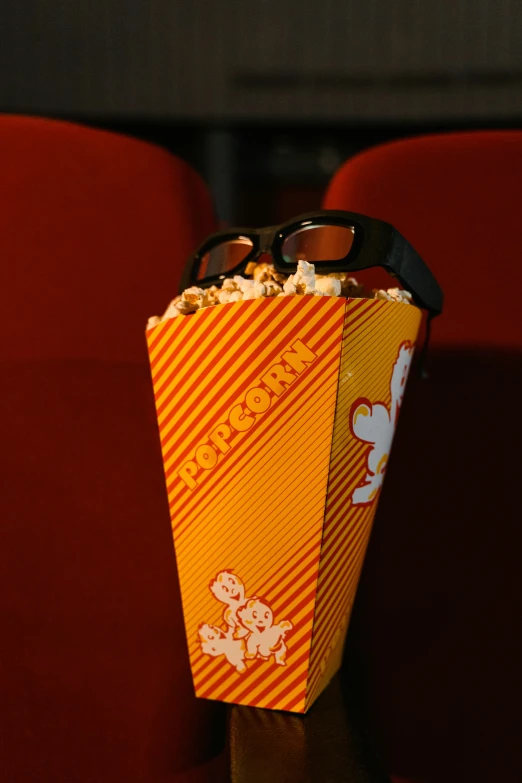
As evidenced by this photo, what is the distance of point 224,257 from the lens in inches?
17.4

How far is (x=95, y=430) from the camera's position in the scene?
58 cm

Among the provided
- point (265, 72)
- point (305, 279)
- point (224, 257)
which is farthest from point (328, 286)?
point (265, 72)

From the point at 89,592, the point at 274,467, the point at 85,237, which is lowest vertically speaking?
the point at 89,592

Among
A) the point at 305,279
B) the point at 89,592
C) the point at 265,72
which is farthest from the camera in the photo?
the point at 265,72

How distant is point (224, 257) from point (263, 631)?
29cm

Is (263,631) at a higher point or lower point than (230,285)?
lower

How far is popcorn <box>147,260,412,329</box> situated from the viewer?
344 mm

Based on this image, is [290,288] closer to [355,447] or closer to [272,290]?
[272,290]

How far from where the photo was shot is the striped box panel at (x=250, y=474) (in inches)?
13.2

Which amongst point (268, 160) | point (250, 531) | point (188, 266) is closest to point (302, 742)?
point (250, 531)

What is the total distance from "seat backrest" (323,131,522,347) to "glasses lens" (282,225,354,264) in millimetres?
242

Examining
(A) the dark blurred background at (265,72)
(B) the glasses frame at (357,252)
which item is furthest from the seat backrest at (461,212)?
(A) the dark blurred background at (265,72)

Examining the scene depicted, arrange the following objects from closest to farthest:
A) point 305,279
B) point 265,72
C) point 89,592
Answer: point 305,279 → point 89,592 → point 265,72

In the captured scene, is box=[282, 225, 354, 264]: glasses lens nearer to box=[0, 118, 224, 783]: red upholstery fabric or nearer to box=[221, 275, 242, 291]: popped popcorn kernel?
box=[221, 275, 242, 291]: popped popcorn kernel
